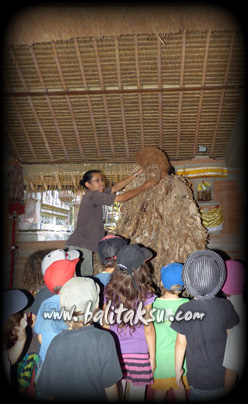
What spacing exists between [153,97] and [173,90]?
38 centimetres

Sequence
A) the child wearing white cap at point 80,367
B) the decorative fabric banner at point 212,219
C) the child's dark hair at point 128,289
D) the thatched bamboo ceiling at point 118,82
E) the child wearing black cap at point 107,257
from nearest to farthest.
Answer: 1. the child wearing white cap at point 80,367
2. the child's dark hair at point 128,289
3. the child wearing black cap at point 107,257
4. the thatched bamboo ceiling at point 118,82
5. the decorative fabric banner at point 212,219

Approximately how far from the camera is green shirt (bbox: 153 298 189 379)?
2307mm

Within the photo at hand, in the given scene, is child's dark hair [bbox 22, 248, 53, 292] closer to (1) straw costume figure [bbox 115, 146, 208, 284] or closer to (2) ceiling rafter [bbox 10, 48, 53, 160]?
(1) straw costume figure [bbox 115, 146, 208, 284]

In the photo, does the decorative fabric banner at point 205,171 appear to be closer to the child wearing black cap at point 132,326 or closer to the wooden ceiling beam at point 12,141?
the wooden ceiling beam at point 12,141

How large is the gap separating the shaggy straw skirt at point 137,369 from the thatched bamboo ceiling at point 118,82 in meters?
4.32

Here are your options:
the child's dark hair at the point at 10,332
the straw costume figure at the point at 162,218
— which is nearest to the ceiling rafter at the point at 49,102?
the straw costume figure at the point at 162,218

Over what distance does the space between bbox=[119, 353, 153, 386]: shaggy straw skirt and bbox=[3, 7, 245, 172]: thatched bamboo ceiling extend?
14.2 feet

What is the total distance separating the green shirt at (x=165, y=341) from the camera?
7.57 ft

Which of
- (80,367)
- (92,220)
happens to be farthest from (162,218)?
A: (80,367)

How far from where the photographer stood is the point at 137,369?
223 cm

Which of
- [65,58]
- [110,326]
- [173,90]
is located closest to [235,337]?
[110,326]

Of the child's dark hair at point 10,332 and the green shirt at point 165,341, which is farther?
the green shirt at point 165,341

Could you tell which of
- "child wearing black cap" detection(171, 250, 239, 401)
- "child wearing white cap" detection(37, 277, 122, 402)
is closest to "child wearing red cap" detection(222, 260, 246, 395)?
"child wearing black cap" detection(171, 250, 239, 401)

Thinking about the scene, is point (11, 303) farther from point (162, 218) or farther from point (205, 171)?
point (205, 171)
